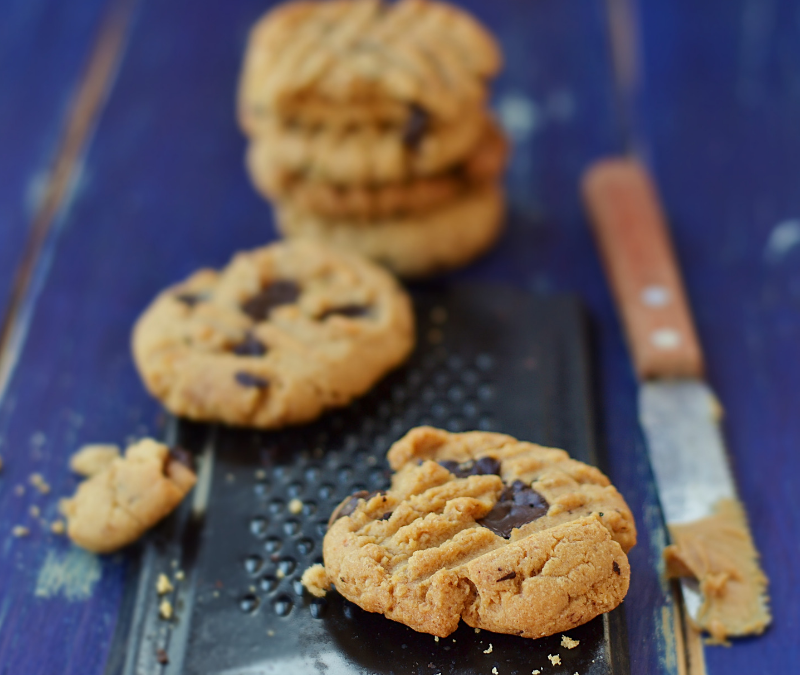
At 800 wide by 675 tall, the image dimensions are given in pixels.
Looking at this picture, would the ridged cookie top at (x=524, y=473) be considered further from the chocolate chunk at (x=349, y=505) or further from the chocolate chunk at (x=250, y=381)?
the chocolate chunk at (x=250, y=381)

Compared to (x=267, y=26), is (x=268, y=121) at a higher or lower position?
lower

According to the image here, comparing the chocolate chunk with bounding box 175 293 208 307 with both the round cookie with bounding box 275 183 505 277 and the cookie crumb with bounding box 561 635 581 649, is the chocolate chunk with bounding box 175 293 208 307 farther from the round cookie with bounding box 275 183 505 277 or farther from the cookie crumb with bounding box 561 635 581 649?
the cookie crumb with bounding box 561 635 581 649

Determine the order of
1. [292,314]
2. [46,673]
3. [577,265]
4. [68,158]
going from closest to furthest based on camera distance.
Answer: [46,673] < [292,314] < [577,265] < [68,158]

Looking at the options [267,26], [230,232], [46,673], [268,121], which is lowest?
[46,673]

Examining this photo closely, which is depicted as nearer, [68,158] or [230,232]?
[230,232]

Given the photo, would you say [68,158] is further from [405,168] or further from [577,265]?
[577,265]

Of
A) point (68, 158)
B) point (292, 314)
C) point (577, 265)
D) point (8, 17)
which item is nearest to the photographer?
point (292, 314)

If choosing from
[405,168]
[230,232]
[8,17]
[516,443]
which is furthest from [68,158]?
[516,443]
